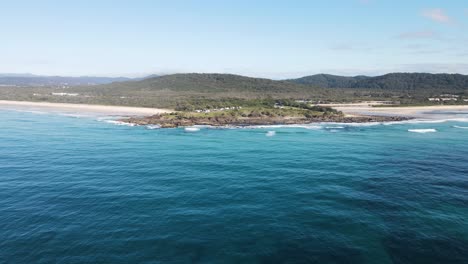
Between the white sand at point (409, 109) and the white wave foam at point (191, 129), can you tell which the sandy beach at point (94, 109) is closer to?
the white wave foam at point (191, 129)

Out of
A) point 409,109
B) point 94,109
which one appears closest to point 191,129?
point 94,109

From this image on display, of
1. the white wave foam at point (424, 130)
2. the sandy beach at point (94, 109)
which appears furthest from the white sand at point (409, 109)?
the sandy beach at point (94, 109)

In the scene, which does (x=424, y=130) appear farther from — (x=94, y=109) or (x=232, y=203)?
(x=94, y=109)

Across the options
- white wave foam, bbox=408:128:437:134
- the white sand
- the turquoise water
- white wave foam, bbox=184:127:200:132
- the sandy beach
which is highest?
the white sand

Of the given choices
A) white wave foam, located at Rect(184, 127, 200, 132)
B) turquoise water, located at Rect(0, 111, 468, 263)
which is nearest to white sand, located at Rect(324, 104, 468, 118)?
white wave foam, located at Rect(184, 127, 200, 132)

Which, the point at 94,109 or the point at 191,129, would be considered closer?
the point at 191,129

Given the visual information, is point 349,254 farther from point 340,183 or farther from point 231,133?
point 231,133

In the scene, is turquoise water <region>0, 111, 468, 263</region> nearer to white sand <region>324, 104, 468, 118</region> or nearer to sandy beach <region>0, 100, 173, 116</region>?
sandy beach <region>0, 100, 173, 116</region>

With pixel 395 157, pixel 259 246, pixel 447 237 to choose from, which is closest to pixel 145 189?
pixel 259 246
